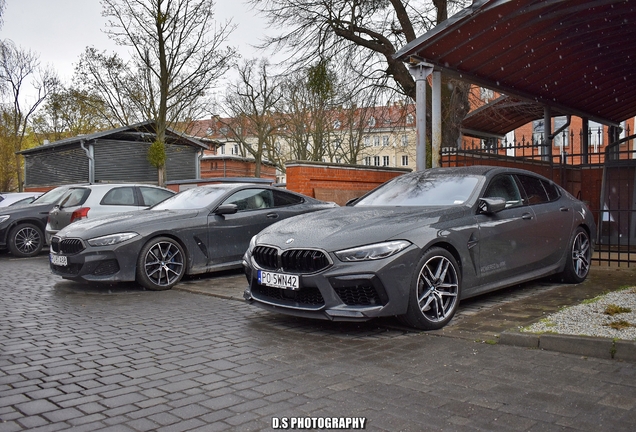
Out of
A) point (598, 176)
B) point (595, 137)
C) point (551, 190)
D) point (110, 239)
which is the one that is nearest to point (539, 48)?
point (551, 190)

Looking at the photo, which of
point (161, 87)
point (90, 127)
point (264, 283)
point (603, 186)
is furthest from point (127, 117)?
point (264, 283)

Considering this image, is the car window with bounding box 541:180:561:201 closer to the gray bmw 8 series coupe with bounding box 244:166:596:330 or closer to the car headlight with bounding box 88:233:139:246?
the gray bmw 8 series coupe with bounding box 244:166:596:330

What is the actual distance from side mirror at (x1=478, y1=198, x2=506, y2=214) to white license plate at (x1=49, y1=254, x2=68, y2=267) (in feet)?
18.2

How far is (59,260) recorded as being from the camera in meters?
8.24

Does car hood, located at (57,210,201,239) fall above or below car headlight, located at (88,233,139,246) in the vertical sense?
above

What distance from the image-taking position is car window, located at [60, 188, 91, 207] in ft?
38.8

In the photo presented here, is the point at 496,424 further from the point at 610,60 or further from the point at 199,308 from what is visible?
the point at 610,60

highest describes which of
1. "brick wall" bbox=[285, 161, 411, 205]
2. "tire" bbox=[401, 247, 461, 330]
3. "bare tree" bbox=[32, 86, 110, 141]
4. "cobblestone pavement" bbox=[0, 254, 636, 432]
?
"bare tree" bbox=[32, 86, 110, 141]

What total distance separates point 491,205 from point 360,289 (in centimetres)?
194

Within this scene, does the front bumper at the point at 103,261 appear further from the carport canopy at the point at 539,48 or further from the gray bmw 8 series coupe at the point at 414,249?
the carport canopy at the point at 539,48

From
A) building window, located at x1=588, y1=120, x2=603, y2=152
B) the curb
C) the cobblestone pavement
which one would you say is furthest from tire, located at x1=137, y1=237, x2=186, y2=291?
building window, located at x1=588, y1=120, x2=603, y2=152

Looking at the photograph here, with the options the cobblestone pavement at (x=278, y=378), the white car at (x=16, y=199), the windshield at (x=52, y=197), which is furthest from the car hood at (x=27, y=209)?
the cobblestone pavement at (x=278, y=378)

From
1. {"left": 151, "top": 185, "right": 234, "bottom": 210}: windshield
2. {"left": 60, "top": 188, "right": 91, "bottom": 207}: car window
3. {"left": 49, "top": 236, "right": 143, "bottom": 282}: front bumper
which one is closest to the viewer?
{"left": 49, "top": 236, "right": 143, "bottom": 282}: front bumper

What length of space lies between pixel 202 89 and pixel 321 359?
77.8ft
